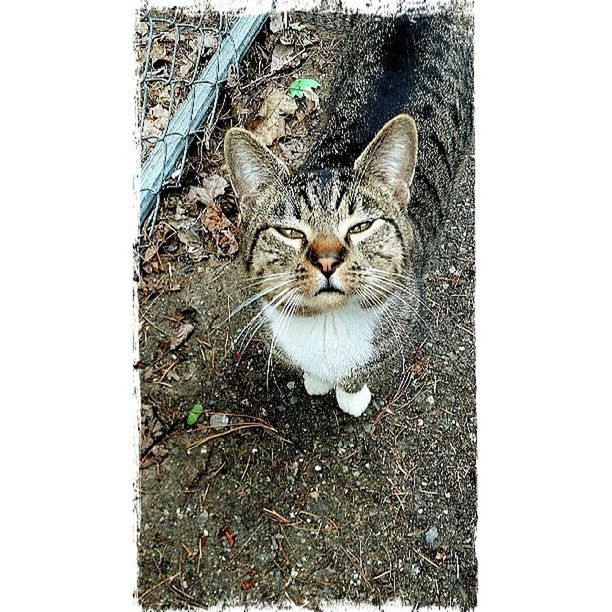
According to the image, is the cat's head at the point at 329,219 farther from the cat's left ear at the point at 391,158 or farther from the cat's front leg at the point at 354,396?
the cat's front leg at the point at 354,396

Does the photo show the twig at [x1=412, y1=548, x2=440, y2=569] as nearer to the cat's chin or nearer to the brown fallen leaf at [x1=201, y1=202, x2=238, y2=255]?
the cat's chin

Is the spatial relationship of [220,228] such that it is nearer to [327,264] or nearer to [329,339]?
[329,339]

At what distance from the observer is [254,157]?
182 cm

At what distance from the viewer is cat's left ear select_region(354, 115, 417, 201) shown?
5.74ft

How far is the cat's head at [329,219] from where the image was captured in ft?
5.75

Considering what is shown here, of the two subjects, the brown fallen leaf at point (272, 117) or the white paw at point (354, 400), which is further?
the brown fallen leaf at point (272, 117)

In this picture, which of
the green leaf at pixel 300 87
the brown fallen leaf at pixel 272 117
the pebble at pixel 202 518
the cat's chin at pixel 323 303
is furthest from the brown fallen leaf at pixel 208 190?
the pebble at pixel 202 518

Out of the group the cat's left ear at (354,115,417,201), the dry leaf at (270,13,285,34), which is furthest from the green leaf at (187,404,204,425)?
the dry leaf at (270,13,285,34)

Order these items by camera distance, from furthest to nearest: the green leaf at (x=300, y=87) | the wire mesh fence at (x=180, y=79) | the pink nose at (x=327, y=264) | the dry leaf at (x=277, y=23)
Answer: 1. the green leaf at (x=300, y=87)
2. the dry leaf at (x=277, y=23)
3. the wire mesh fence at (x=180, y=79)
4. the pink nose at (x=327, y=264)

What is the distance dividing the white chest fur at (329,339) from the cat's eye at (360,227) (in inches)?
8.6

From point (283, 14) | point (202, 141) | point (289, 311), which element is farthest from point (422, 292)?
point (283, 14)

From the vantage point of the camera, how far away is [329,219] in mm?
1792

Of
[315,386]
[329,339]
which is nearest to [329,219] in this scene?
[329,339]

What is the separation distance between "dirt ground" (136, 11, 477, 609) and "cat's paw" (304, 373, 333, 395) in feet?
0.13
